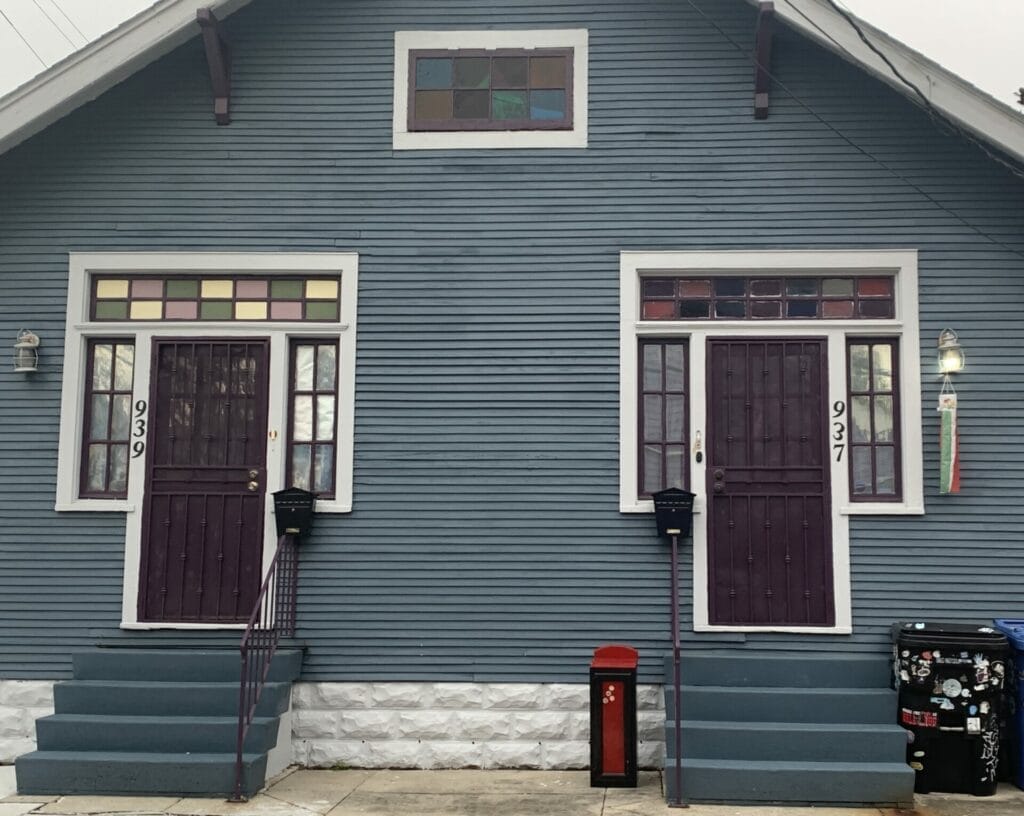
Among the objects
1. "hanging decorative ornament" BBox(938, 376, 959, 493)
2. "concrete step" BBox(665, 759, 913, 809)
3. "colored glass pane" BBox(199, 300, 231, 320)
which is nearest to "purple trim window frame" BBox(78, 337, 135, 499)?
"colored glass pane" BBox(199, 300, 231, 320)

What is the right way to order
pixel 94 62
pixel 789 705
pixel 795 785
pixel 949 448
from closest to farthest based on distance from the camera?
pixel 795 785, pixel 789 705, pixel 949 448, pixel 94 62

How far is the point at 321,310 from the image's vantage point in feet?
28.1

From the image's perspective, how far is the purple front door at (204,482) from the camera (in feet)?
27.3

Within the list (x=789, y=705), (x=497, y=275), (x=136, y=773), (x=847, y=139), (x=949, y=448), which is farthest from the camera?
(x=497, y=275)

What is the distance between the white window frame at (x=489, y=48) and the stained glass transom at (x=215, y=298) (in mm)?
1235

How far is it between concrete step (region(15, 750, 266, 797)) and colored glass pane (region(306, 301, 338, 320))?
3.06 meters

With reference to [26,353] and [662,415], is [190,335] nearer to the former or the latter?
[26,353]

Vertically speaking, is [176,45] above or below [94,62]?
above

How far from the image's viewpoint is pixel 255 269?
855 centimetres

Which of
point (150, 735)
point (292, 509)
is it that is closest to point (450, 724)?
point (292, 509)

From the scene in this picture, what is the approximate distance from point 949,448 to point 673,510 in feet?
6.13

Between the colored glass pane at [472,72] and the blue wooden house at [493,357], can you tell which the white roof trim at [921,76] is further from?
the colored glass pane at [472,72]

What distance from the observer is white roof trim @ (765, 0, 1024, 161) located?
25.1 feet

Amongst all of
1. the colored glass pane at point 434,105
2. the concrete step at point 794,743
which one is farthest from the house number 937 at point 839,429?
the colored glass pane at point 434,105
